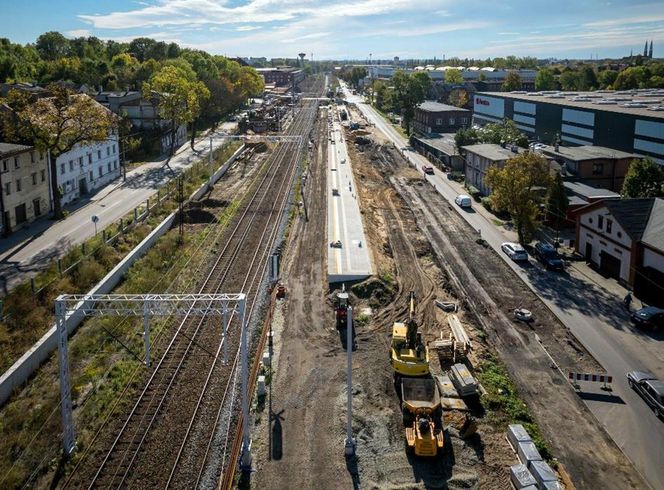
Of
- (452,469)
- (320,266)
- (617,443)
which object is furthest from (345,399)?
(320,266)

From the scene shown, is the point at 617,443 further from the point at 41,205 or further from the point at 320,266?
the point at 41,205

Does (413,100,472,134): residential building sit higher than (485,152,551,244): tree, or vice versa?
(413,100,472,134): residential building

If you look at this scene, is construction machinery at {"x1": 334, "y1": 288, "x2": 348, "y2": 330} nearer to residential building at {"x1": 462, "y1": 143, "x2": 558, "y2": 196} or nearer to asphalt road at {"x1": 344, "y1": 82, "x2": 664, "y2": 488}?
asphalt road at {"x1": 344, "y1": 82, "x2": 664, "y2": 488}

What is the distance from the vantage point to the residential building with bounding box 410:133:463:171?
237 ft

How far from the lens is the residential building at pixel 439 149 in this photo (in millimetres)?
72125

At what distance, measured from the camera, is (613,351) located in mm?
27797

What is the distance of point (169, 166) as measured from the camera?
69.8 metres

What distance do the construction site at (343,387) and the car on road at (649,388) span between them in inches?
79.0

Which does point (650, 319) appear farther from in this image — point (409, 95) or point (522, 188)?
point (409, 95)

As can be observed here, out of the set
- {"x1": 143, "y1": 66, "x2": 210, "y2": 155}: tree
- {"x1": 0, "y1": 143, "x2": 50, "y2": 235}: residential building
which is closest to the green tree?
{"x1": 143, "y1": 66, "x2": 210, "y2": 155}: tree

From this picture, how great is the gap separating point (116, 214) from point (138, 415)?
95.6 feet

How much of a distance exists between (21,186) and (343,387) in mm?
31076

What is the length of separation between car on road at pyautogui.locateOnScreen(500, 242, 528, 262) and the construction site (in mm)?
945

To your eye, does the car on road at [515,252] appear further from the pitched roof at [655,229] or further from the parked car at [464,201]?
the parked car at [464,201]
